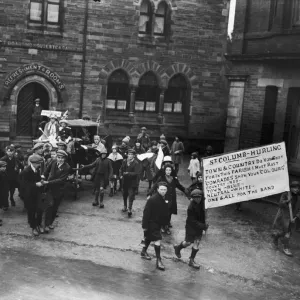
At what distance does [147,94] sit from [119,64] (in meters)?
2.22

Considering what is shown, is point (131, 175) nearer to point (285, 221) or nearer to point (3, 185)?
point (3, 185)

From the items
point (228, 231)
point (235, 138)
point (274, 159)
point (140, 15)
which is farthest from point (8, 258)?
point (140, 15)

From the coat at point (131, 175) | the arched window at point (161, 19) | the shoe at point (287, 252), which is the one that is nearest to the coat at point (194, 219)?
the shoe at point (287, 252)

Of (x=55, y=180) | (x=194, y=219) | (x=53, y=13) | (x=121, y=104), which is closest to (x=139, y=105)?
(x=121, y=104)

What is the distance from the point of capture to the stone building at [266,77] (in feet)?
48.1

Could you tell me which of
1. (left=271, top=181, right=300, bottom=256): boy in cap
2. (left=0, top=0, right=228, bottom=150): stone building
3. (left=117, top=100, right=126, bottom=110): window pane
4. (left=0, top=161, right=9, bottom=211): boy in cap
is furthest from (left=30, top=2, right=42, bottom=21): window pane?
(left=271, top=181, right=300, bottom=256): boy in cap

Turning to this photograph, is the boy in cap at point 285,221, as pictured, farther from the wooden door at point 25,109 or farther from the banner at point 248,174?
the wooden door at point 25,109

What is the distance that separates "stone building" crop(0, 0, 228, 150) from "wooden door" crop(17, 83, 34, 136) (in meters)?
0.04

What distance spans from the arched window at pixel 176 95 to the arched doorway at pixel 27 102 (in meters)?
6.17

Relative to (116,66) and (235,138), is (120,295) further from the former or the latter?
(116,66)

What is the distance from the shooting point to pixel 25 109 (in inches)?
891

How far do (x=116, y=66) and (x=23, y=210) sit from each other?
40.3 ft

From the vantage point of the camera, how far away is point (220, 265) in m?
9.93

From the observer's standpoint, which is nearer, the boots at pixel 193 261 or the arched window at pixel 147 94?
the boots at pixel 193 261
